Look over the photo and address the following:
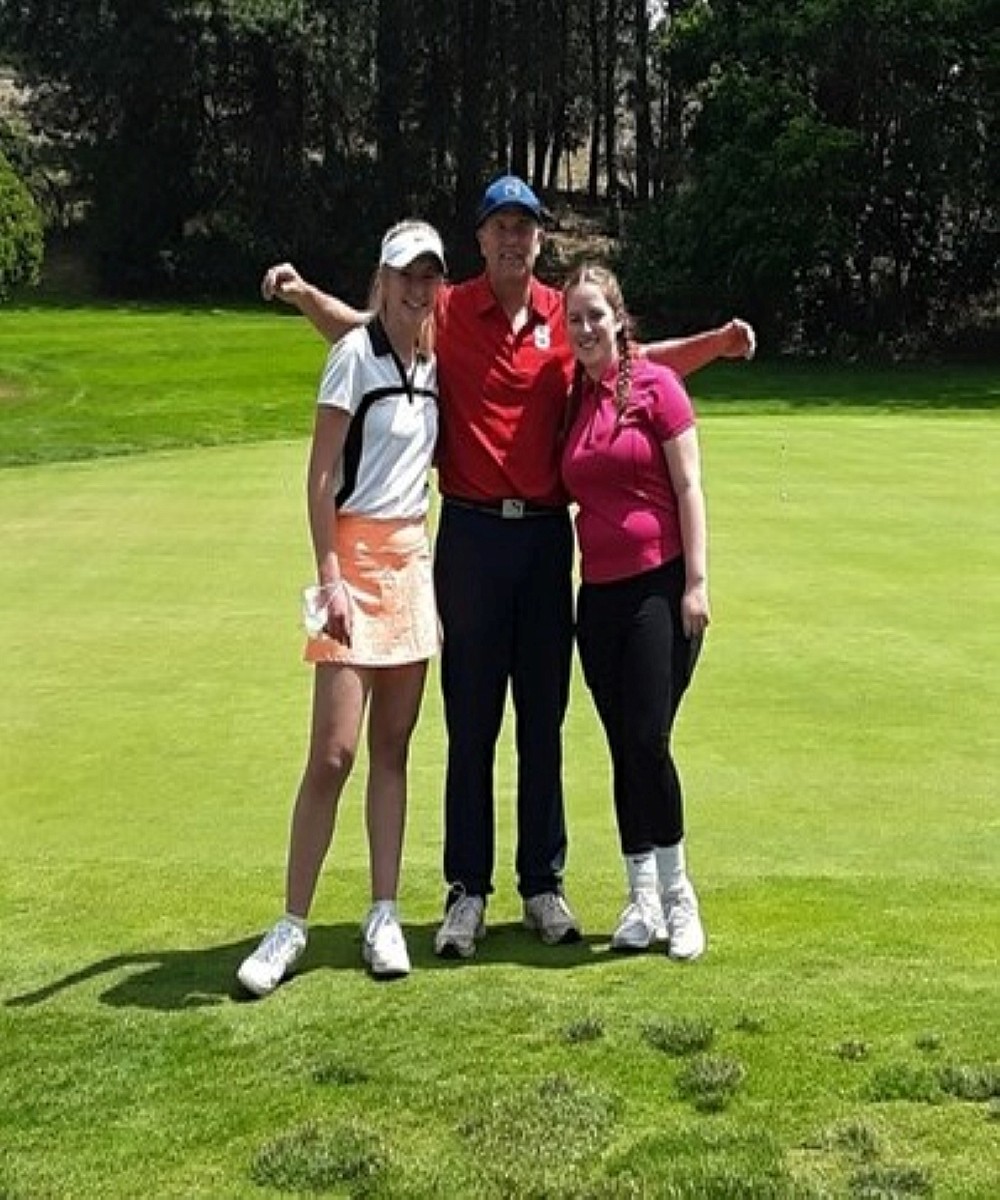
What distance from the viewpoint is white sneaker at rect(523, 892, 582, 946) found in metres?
4.80

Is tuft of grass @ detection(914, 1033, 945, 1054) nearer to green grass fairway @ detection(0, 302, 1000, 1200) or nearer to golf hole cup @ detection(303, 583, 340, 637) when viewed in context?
green grass fairway @ detection(0, 302, 1000, 1200)

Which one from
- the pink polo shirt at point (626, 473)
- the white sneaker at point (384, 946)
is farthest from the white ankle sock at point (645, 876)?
the pink polo shirt at point (626, 473)

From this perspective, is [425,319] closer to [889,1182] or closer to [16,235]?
[889,1182]

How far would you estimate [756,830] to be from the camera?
5762 mm

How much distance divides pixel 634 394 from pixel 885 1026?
1577 millimetres

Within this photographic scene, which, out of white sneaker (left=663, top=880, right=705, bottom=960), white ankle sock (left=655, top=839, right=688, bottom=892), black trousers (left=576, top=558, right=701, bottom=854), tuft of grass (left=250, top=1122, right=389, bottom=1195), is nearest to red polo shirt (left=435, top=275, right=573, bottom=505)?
black trousers (left=576, top=558, right=701, bottom=854)

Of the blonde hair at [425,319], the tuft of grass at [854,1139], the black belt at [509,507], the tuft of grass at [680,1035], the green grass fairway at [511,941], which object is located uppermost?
the blonde hair at [425,319]

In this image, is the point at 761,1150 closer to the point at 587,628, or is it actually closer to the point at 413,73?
the point at 587,628

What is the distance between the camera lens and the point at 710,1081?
365 cm

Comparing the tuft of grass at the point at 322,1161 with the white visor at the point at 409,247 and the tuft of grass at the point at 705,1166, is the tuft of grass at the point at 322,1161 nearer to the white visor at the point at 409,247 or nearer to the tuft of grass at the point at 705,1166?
the tuft of grass at the point at 705,1166

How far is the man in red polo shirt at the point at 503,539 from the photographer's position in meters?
4.70

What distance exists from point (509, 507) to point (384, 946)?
1.08 m

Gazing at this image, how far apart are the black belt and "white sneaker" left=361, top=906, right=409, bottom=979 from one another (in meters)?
0.98

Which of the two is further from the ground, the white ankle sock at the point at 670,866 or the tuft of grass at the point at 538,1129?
the white ankle sock at the point at 670,866
